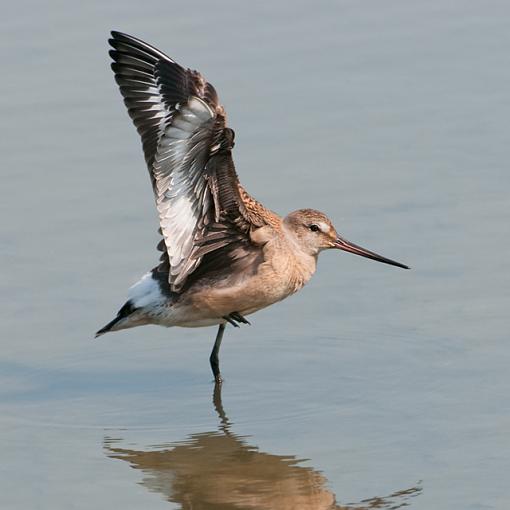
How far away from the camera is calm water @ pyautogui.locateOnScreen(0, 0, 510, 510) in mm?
8398

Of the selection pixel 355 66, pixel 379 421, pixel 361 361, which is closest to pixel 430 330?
pixel 361 361

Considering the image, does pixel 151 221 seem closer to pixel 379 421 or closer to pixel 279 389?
pixel 279 389

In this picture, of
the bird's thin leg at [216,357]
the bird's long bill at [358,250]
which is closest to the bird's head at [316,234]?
the bird's long bill at [358,250]

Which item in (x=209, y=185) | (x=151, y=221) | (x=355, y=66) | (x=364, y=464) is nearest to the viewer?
(x=364, y=464)

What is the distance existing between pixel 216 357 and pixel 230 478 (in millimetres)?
1445

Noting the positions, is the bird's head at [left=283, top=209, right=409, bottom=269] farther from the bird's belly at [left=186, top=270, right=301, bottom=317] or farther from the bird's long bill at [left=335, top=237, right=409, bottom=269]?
the bird's belly at [left=186, top=270, right=301, bottom=317]

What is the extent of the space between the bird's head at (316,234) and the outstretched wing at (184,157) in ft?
0.47

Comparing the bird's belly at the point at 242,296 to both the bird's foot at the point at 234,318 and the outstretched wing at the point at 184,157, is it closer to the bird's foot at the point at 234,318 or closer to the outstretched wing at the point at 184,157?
the bird's foot at the point at 234,318

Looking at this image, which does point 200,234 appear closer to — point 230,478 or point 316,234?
point 316,234

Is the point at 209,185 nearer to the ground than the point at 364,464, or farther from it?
farther from it

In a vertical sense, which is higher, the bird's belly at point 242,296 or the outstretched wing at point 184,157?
the outstretched wing at point 184,157

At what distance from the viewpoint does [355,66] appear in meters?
12.9

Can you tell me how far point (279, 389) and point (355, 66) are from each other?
4144mm

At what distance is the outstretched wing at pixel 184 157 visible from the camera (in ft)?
29.1
